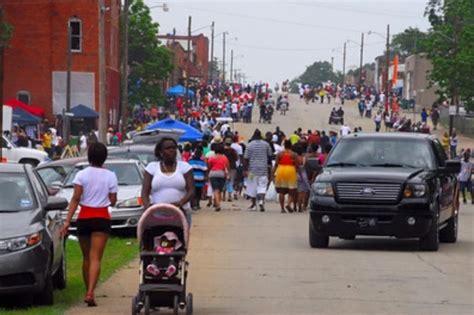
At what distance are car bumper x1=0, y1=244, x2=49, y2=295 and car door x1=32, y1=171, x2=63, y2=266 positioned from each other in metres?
0.69

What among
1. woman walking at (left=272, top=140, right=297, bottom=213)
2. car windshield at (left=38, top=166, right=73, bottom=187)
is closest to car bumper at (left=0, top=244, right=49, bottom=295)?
car windshield at (left=38, top=166, right=73, bottom=187)

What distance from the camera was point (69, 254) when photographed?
19.8 m

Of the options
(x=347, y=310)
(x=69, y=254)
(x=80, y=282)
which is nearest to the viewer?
(x=347, y=310)

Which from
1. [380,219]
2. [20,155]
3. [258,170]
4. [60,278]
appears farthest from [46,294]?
[20,155]

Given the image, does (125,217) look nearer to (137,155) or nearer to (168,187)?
(137,155)

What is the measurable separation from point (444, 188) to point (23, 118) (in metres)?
40.6

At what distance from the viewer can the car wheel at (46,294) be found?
13.6 meters

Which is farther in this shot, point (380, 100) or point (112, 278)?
point (380, 100)

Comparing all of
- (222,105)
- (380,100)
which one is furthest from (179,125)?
(380,100)

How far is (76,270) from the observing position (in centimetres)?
1770

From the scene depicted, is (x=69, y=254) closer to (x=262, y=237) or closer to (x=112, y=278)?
(x=112, y=278)

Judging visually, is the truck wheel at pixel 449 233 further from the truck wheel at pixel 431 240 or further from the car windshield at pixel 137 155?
the car windshield at pixel 137 155

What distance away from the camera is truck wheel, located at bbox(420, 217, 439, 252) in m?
20.8

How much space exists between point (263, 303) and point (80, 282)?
2938 mm
